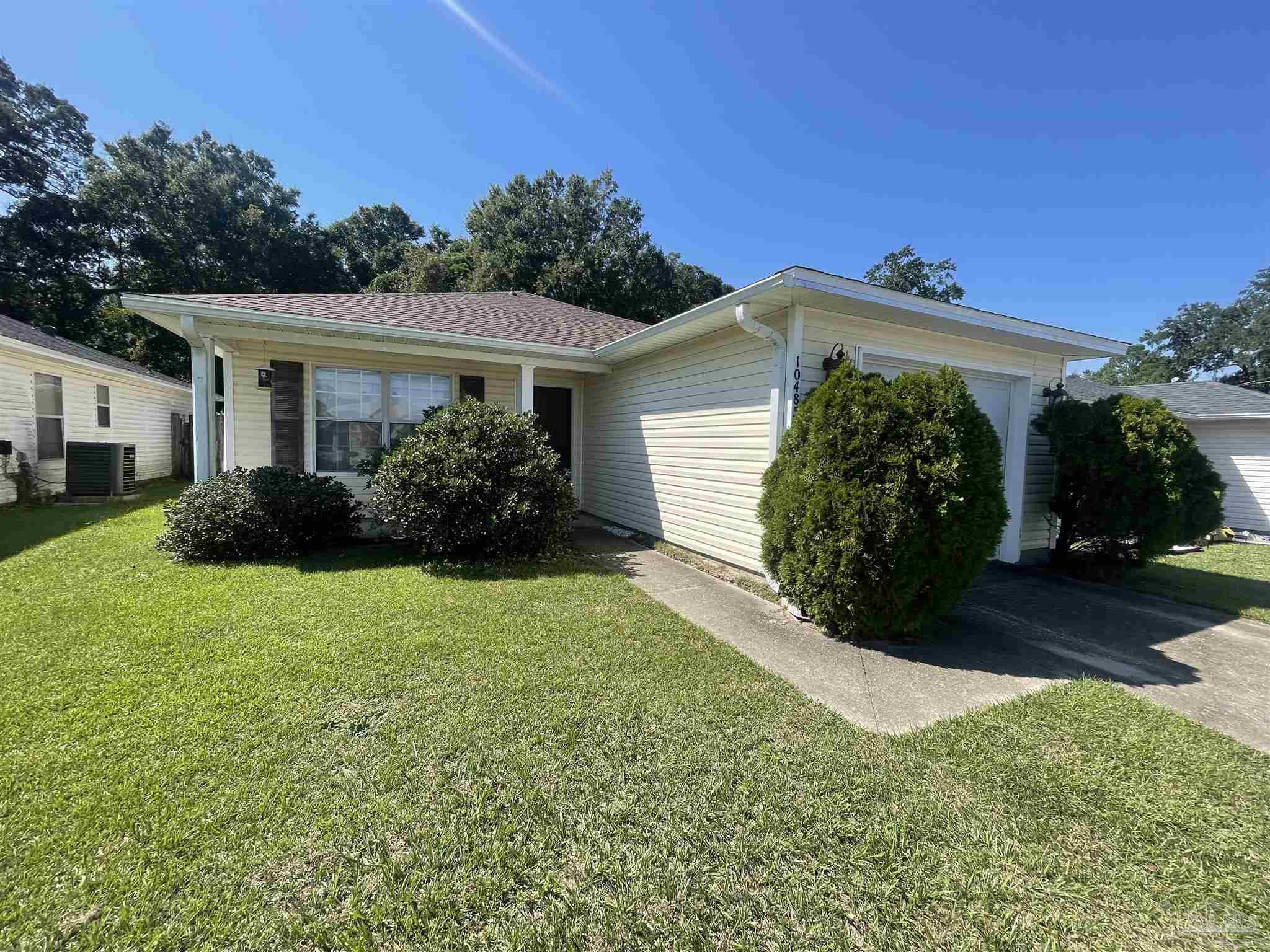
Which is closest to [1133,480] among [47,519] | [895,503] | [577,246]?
[895,503]

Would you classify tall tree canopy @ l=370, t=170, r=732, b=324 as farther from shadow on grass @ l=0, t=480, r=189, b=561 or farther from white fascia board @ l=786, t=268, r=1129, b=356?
white fascia board @ l=786, t=268, r=1129, b=356

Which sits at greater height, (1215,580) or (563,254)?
(563,254)

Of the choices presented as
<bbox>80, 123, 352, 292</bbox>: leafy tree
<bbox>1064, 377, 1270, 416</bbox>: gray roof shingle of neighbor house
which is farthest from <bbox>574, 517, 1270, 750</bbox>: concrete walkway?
<bbox>80, 123, 352, 292</bbox>: leafy tree

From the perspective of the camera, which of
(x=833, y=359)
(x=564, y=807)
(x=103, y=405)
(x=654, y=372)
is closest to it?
(x=564, y=807)

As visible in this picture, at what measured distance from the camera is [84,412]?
10.6m

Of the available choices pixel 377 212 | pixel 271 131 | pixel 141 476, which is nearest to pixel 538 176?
pixel 377 212

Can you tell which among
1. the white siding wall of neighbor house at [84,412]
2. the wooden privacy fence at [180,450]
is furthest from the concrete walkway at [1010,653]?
the wooden privacy fence at [180,450]

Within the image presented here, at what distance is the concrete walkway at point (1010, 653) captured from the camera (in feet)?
9.82

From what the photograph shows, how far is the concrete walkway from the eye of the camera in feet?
9.82

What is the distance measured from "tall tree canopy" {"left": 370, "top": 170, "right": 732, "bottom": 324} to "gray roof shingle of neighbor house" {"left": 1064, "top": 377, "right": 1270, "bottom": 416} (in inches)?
688

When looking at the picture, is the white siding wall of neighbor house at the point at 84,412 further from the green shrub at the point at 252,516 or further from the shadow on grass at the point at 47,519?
the green shrub at the point at 252,516

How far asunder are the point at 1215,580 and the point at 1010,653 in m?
4.79

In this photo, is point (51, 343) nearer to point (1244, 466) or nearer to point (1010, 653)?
point (1010, 653)

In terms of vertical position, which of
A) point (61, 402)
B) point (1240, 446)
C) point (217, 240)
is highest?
point (217, 240)
